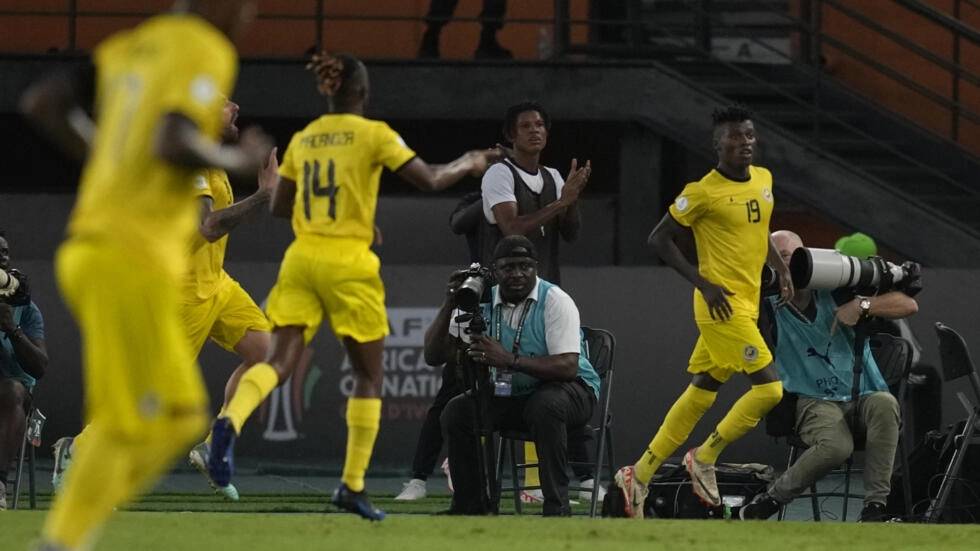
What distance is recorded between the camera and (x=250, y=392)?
7.77 m

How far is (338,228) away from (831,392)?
12.3 ft

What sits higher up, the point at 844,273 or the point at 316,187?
the point at 316,187

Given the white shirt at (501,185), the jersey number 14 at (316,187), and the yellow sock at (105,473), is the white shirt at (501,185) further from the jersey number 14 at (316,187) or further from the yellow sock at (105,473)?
the yellow sock at (105,473)

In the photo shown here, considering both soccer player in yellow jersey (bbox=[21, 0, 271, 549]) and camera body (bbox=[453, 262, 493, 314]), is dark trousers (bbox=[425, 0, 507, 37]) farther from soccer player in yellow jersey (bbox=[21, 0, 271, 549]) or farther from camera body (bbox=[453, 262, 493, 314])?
soccer player in yellow jersey (bbox=[21, 0, 271, 549])

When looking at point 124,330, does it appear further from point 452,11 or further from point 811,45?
point 811,45

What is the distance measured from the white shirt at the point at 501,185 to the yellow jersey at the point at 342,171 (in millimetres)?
2848

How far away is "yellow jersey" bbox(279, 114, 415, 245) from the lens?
25.8 feet

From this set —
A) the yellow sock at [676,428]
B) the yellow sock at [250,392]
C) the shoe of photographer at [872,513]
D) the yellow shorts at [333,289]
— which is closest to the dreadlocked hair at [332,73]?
the yellow shorts at [333,289]

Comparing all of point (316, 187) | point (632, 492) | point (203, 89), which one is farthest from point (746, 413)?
point (203, 89)

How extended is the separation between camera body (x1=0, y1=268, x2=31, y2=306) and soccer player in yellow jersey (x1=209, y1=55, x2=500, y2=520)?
3111mm

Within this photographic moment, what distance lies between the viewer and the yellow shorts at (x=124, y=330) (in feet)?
17.8

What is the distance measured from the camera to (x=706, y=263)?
10539mm

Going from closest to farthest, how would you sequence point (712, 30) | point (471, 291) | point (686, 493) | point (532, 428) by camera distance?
point (471, 291)
point (532, 428)
point (686, 493)
point (712, 30)

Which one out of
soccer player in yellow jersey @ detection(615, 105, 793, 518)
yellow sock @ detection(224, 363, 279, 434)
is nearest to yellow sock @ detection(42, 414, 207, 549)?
yellow sock @ detection(224, 363, 279, 434)
